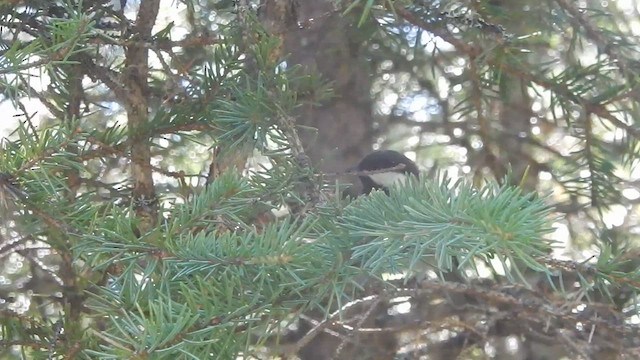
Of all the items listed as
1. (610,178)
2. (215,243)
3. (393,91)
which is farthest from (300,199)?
(393,91)

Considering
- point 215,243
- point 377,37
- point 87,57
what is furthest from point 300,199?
point 377,37

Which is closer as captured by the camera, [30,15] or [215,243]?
[215,243]

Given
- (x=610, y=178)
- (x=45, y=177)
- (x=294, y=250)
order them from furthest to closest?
1. (x=610, y=178)
2. (x=45, y=177)
3. (x=294, y=250)

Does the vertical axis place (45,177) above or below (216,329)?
above

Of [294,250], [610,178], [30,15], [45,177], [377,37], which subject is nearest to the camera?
[294,250]

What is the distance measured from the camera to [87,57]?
1.12 meters

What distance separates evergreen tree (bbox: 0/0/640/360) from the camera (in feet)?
2.37

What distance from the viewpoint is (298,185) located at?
0.94m

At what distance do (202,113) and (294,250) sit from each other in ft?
1.44

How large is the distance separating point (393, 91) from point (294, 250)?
1.53 m

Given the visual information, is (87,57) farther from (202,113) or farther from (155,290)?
(155,290)

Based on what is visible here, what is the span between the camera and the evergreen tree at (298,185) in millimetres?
722

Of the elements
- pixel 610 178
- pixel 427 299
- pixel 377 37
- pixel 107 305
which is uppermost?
pixel 377 37

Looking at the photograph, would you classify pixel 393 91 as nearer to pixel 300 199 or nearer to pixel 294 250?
pixel 300 199
